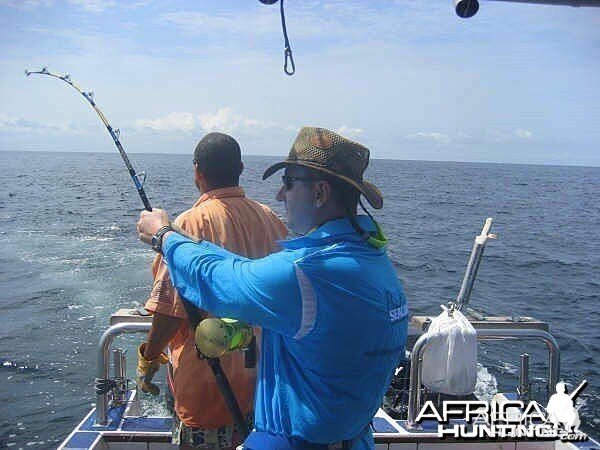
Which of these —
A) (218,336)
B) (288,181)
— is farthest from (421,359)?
(288,181)

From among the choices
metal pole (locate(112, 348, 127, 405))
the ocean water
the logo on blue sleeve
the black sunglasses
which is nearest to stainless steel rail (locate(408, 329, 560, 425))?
metal pole (locate(112, 348, 127, 405))

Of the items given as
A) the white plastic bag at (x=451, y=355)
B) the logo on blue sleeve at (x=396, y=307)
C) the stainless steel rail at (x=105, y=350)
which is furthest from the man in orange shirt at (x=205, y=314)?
the white plastic bag at (x=451, y=355)

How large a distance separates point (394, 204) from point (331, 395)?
1558 inches

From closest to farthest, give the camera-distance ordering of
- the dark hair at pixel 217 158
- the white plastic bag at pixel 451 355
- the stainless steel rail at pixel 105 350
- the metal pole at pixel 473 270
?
the dark hair at pixel 217 158 → the stainless steel rail at pixel 105 350 → the white plastic bag at pixel 451 355 → the metal pole at pixel 473 270

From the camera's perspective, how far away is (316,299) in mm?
1760

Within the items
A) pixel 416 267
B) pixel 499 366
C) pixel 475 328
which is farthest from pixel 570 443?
pixel 416 267

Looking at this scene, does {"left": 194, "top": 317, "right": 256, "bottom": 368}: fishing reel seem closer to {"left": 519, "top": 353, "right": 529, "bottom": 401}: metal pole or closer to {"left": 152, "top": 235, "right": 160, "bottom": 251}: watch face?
{"left": 152, "top": 235, "right": 160, "bottom": 251}: watch face

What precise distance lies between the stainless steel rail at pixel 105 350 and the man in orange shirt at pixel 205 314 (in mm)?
740

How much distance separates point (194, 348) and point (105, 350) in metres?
1.14

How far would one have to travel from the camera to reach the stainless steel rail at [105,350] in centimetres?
348

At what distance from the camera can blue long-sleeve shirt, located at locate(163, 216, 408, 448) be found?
1.76m

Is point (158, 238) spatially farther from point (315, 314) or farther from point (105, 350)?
point (105, 350)

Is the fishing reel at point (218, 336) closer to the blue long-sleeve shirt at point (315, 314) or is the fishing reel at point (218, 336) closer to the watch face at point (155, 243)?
the blue long-sleeve shirt at point (315, 314)

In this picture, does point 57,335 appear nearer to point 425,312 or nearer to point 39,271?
point 39,271
